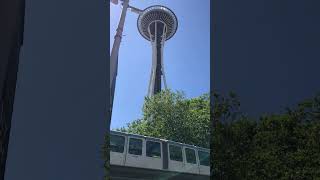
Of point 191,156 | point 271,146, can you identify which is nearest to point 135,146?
point 191,156

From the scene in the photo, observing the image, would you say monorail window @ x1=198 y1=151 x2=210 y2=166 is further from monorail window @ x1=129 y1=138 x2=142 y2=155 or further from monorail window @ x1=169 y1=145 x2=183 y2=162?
monorail window @ x1=129 y1=138 x2=142 y2=155

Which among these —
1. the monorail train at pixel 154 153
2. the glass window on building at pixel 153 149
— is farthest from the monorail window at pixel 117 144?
the glass window on building at pixel 153 149

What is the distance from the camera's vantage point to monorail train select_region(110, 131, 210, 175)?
10297 millimetres

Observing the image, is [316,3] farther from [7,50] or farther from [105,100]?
[7,50]

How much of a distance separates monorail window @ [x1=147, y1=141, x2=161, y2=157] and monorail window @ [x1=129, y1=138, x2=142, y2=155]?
0.60 ft

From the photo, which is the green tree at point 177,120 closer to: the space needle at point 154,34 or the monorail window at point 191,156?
the monorail window at point 191,156

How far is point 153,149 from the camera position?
11203 millimetres

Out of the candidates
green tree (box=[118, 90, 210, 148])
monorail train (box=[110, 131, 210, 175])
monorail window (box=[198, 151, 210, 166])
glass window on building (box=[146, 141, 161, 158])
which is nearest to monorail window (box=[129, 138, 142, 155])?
monorail train (box=[110, 131, 210, 175])

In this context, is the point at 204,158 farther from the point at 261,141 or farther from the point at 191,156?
the point at 261,141

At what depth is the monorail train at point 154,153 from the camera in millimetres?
10297

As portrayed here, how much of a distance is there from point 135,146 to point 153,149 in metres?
0.37

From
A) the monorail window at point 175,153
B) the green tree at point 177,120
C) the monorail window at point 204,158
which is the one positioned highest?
the green tree at point 177,120

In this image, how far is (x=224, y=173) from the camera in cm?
940

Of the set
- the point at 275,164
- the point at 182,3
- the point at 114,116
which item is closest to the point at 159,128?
the point at 114,116
